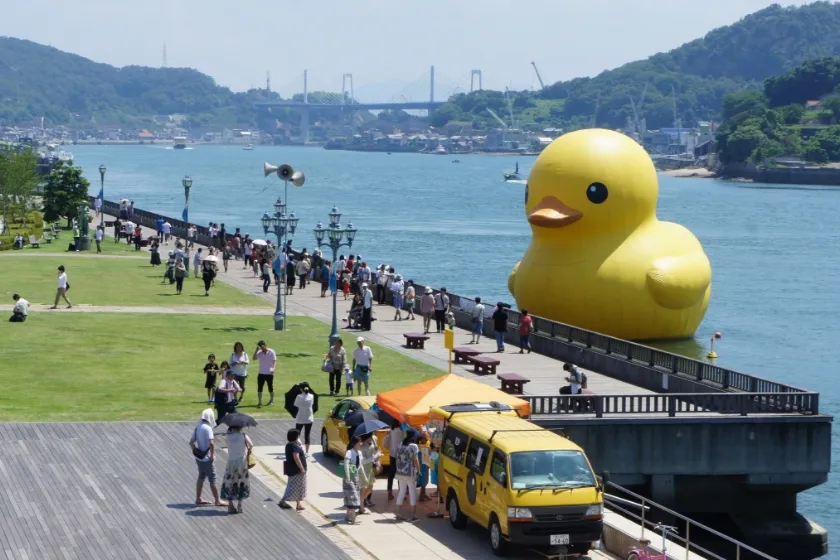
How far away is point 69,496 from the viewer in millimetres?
23141

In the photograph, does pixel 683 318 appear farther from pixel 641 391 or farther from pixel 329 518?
pixel 329 518

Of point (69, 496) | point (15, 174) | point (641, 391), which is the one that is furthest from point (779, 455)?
point (15, 174)

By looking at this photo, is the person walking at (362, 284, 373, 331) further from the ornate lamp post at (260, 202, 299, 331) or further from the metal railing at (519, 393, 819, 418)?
the metal railing at (519, 393, 819, 418)

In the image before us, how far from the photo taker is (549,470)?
66.9 feet

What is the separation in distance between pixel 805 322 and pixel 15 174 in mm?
49287

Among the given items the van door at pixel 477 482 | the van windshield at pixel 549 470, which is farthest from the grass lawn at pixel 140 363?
the van windshield at pixel 549 470

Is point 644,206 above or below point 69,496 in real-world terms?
above

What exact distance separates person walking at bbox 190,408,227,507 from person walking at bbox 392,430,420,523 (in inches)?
104

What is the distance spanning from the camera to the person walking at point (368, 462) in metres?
22.7

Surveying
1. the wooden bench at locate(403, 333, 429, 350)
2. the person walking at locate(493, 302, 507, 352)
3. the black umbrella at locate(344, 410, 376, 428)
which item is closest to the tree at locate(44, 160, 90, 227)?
the wooden bench at locate(403, 333, 429, 350)

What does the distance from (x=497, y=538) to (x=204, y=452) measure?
4669 millimetres

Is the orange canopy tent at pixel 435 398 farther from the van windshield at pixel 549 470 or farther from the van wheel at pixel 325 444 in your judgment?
the van windshield at pixel 549 470

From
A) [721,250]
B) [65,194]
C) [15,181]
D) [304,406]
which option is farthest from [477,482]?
[721,250]

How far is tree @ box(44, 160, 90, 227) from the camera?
8056 centimetres
